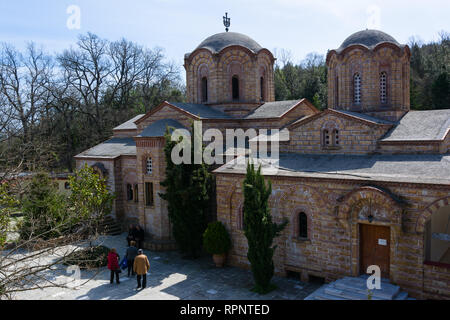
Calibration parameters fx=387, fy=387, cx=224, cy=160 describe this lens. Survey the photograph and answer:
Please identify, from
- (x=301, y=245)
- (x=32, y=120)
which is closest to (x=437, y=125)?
(x=301, y=245)

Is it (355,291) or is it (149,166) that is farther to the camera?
(149,166)

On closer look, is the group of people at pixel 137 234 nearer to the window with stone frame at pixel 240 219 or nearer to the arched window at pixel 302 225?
the window with stone frame at pixel 240 219

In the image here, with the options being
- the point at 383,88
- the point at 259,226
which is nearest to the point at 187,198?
the point at 259,226

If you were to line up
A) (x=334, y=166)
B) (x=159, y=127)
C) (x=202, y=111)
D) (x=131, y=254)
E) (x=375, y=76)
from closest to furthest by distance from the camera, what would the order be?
(x=334, y=166) < (x=131, y=254) < (x=375, y=76) < (x=159, y=127) < (x=202, y=111)

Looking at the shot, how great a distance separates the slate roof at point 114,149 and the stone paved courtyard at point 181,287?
7641mm

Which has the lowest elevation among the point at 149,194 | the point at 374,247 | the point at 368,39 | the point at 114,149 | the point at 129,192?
the point at 374,247

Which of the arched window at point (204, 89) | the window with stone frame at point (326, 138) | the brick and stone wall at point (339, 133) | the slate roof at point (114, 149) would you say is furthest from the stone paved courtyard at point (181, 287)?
the arched window at point (204, 89)

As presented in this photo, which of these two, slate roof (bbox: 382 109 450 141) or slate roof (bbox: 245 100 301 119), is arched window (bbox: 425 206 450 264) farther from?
slate roof (bbox: 245 100 301 119)

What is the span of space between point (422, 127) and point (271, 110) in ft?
22.0

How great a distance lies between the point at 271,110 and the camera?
18047mm

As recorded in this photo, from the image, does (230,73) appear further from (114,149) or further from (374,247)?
(374,247)

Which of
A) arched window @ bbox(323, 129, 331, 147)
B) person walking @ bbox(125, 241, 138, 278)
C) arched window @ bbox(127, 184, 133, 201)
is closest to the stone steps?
arched window @ bbox(323, 129, 331, 147)

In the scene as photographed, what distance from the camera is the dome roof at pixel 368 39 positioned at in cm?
1573

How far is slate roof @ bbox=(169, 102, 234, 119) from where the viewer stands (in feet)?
57.0
